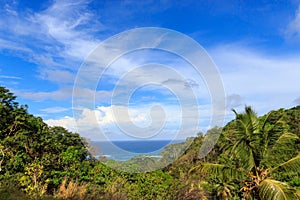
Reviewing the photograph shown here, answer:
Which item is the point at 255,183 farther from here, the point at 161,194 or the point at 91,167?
the point at 91,167

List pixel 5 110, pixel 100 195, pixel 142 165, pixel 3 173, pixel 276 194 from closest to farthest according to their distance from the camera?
pixel 276 194 < pixel 3 173 < pixel 5 110 < pixel 100 195 < pixel 142 165

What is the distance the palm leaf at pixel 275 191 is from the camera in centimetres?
609

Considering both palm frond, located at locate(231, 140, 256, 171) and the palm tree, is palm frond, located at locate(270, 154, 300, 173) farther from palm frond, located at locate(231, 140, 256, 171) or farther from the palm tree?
palm frond, located at locate(231, 140, 256, 171)

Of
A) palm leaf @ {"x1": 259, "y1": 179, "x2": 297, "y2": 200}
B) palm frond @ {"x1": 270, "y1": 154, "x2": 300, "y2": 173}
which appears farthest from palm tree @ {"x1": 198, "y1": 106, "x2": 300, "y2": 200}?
palm leaf @ {"x1": 259, "y1": 179, "x2": 297, "y2": 200}

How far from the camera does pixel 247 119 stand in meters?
7.81

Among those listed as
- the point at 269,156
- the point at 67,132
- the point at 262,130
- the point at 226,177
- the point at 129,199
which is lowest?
the point at 129,199

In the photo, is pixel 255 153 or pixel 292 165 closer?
pixel 292 165

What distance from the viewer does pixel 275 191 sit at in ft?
20.5

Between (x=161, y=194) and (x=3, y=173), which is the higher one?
(x=3, y=173)

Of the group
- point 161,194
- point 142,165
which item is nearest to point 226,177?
point 161,194

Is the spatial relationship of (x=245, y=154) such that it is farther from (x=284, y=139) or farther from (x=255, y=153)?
(x=284, y=139)

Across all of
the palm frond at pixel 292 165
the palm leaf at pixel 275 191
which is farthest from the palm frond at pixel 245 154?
the palm leaf at pixel 275 191

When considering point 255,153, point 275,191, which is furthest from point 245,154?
point 275,191

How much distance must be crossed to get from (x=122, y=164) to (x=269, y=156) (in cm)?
633
